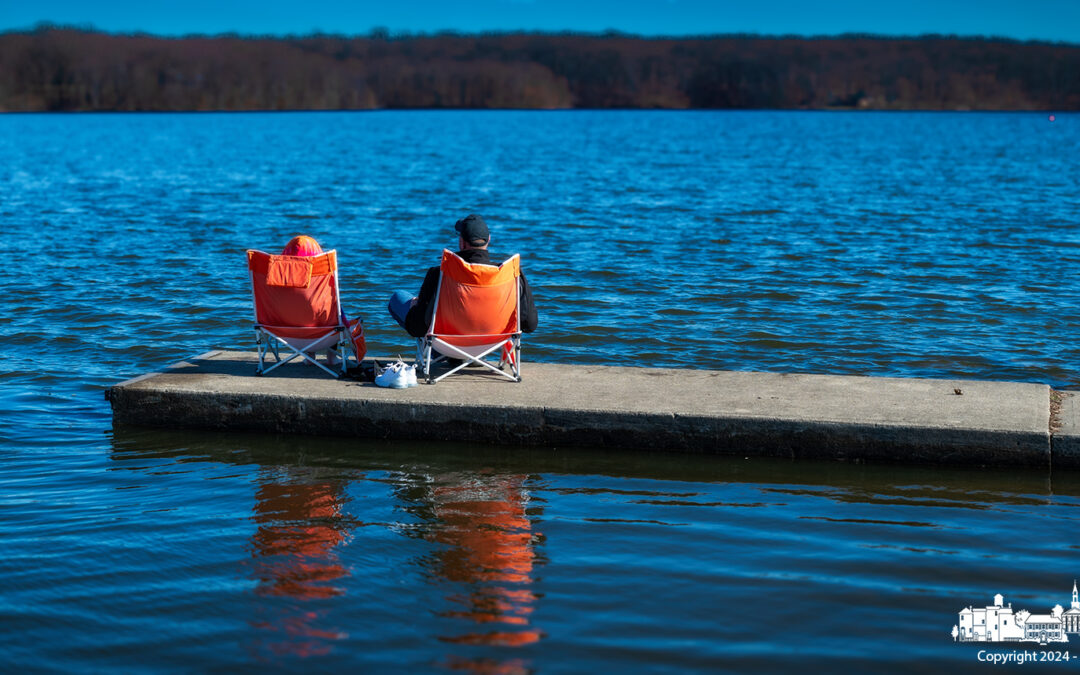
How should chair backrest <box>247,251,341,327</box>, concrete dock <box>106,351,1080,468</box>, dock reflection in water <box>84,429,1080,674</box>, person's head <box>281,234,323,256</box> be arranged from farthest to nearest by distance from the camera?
person's head <box>281,234,323,256</box>, chair backrest <box>247,251,341,327</box>, concrete dock <box>106,351,1080,468</box>, dock reflection in water <box>84,429,1080,674</box>

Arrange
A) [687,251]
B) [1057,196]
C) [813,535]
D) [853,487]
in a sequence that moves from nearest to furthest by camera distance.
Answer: [813,535] → [853,487] → [687,251] → [1057,196]

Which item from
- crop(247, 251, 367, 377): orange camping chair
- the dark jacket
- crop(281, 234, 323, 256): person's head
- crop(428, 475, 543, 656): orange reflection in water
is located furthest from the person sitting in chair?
crop(428, 475, 543, 656): orange reflection in water

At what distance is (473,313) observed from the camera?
891 centimetres

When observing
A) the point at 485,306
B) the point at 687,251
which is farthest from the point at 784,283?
the point at 485,306

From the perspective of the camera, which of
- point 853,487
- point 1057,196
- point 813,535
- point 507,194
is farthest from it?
point 507,194

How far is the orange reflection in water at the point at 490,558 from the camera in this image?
5.51 metres

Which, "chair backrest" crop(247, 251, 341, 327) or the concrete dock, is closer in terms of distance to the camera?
the concrete dock

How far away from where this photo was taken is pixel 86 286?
17.1 meters

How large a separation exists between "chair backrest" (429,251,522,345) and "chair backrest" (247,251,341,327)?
87 centimetres

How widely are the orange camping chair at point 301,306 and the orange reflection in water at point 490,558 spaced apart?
2.00 meters

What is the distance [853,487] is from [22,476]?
5.56 meters

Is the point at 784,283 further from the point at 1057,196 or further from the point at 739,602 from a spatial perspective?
the point at 1057,196

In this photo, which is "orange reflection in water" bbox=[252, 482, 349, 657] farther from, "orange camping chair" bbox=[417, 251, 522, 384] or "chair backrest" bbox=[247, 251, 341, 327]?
"chair backrest" bbox=[247, 251, 341, 327]

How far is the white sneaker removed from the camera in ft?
29.1
